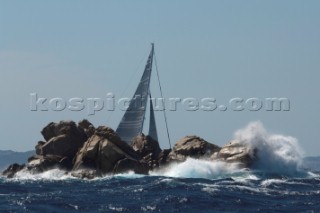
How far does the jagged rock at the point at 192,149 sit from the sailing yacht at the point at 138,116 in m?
13.4

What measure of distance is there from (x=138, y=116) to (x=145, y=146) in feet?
48.0

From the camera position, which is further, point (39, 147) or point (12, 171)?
point (12, 171)

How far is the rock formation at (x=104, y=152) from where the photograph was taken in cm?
7306

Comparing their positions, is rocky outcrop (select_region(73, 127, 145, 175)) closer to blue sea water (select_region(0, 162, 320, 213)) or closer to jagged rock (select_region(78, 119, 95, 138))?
blue sea water (select_region(0, 162, 320, 213))

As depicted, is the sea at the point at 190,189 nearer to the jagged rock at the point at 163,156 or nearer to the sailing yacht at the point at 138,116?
the jagged rock at the point at 163,156

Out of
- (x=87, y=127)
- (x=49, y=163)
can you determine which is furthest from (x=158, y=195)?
(x=87, y=127)

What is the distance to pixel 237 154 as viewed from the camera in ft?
255

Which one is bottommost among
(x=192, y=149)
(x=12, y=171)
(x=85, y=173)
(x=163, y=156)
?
(x=12, y=171)

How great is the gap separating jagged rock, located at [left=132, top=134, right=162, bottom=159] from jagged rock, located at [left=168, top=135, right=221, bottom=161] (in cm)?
255

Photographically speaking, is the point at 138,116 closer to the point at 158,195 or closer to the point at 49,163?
the point at 49,163

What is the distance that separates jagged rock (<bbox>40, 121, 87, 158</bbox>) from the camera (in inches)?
3093

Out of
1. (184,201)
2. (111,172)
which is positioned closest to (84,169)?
(111,172)

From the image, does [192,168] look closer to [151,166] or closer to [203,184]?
[151,166]

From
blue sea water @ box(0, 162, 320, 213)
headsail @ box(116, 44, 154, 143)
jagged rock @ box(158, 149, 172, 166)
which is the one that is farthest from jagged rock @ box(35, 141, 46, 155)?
headsail @ box(116, 44, 154, 143)
